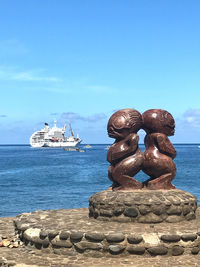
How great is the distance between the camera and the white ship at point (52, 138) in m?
136

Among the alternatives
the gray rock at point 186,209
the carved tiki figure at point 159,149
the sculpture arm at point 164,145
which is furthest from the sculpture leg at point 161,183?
the gray rock at point 186,209

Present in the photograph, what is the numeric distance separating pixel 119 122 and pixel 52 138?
410 feet

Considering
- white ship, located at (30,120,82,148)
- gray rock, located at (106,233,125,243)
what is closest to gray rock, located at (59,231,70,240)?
gray rock, located at (106,233,125,243)

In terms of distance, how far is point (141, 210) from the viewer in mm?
11234

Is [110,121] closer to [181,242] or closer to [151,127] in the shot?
[151,127]

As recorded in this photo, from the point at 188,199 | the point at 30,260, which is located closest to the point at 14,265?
the point at 30,260

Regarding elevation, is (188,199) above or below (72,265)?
above

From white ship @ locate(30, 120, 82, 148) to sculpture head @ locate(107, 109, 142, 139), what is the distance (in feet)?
402

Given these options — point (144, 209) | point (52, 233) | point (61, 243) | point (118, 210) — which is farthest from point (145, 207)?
point (52, 233)

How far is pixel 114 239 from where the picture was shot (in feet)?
32.2

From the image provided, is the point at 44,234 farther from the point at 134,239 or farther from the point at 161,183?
the point at 161,183

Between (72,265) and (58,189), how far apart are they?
27.5 m

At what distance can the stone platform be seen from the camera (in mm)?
9789

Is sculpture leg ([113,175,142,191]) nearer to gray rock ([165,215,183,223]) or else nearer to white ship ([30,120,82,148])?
gray rock ([165,215,183,223])
